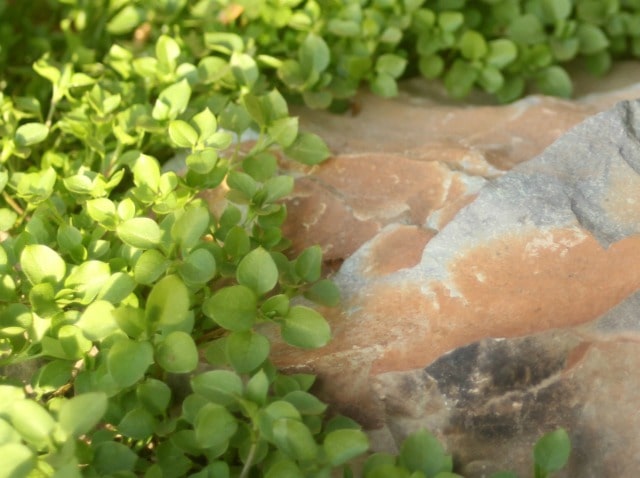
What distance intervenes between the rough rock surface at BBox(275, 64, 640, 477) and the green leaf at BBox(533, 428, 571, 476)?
4.8 inches

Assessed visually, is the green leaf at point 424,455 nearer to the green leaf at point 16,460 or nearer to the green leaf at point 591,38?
the green leaf at point 16,460

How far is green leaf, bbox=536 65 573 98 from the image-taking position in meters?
2.15

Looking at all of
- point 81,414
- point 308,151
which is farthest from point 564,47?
point 81,414

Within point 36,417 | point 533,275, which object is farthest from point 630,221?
point 36,417

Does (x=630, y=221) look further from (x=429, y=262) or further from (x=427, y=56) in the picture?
(x=427, y=56)

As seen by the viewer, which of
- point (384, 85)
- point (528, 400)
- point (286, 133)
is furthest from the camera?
point (384, 85)

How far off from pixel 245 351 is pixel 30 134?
0.65m

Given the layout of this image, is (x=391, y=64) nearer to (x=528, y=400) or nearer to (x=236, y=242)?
(x=236, y=242)

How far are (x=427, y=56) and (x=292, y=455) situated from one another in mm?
1240

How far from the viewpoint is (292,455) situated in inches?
47.4

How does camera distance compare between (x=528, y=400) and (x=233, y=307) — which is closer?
(x=233, y=307)

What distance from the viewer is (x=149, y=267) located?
1.34 m

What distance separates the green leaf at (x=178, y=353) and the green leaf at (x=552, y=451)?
1.67 feet

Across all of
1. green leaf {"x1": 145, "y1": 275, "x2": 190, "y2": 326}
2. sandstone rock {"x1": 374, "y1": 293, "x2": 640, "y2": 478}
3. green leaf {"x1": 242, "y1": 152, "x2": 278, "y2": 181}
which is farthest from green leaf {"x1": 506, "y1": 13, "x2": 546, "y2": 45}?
green leaf {"x1": 145, "y1": 275, "x2": 190, "y2": 326}
